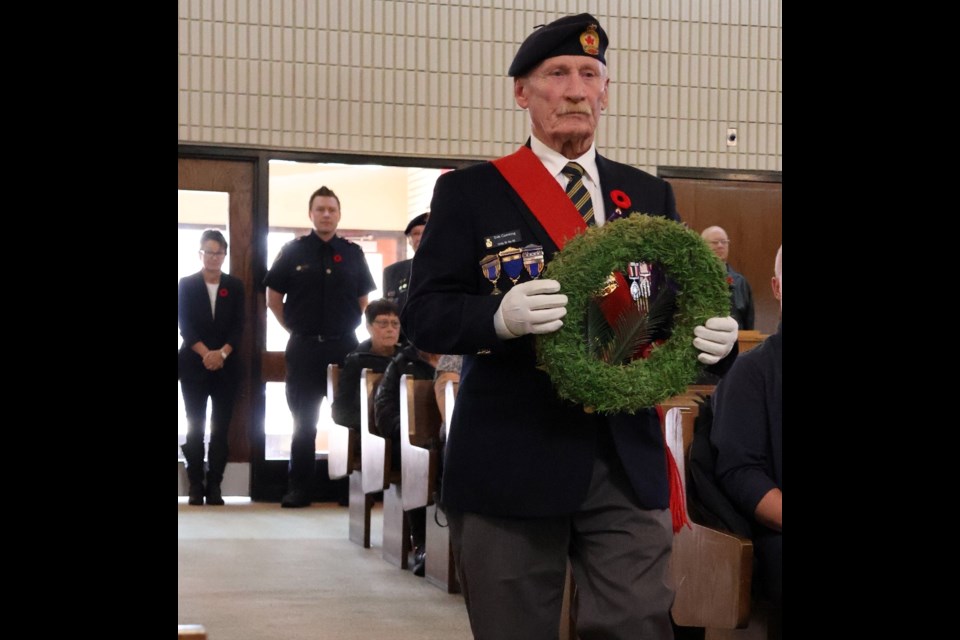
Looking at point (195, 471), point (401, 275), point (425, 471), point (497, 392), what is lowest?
point (195, 471)

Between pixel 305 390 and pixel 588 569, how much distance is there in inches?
221

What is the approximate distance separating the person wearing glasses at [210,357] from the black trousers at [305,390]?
368 mm

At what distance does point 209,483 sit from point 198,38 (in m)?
→ 2.62

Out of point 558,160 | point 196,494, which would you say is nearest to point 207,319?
point 196,494

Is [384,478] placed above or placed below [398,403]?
below

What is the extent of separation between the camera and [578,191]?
2.32 metres

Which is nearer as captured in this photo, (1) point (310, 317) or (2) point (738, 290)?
(1) point (310, 317)

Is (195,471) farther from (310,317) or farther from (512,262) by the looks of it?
(512,262)

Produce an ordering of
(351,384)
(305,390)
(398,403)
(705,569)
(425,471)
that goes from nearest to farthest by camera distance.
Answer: (705,569) → (425,471) → (398,403) → (351,384) → (305,390)

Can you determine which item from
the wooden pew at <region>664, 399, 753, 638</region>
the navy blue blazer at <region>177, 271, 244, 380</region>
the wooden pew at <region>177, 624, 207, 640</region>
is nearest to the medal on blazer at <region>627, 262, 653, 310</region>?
the wooden pew at <region>664, 399, 753, 638</region>

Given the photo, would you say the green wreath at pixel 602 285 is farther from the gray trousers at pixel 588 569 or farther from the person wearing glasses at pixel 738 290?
the person wearing glasses at pixel 738 290

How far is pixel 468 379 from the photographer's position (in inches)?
90.7

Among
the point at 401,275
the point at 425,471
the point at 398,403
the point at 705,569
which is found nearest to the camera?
the point at 705,569
